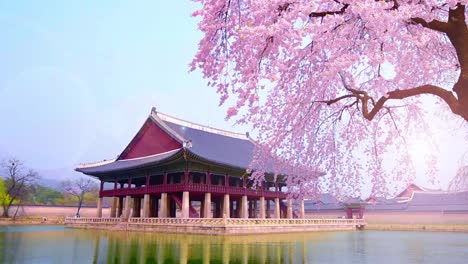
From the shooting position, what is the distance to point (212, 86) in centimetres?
868

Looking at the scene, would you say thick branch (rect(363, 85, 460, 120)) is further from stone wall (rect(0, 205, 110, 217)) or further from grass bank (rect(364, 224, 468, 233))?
stone wall (rect(0, 205, 110, 217))

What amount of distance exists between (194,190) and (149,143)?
1180 cm

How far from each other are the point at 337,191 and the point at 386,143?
6.05 ft

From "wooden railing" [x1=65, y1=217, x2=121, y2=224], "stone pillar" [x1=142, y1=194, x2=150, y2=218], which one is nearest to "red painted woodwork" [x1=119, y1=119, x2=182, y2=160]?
"stone pillar" [x1=142, y1=194, x2=150, y2=218]

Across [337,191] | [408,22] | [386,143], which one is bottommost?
[337,191]

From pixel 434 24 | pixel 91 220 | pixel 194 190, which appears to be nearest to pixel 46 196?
pixel 91 220

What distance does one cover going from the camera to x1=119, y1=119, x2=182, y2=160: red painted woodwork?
42.5 meters

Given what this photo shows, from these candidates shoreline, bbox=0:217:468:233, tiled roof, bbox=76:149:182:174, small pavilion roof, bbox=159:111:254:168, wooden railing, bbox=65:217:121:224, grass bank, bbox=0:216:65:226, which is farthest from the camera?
grass bank, bbox=0:216:65:226

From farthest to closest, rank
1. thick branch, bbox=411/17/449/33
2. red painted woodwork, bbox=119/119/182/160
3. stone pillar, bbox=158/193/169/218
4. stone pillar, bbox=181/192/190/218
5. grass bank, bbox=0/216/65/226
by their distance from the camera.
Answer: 1. grass bank, bbox=0/216/65/226
2. red painted woodwork, bbox=119/119/182/160
3. stone pillar, bbox=158/193/169/218
4. stone pillar, bbox=181/192/190/218
5. thick branch, bbox=411/17/449/33

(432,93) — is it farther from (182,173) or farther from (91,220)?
(91,220)

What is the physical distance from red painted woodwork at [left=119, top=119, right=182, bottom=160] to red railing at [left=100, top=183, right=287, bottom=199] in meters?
→ 4.66

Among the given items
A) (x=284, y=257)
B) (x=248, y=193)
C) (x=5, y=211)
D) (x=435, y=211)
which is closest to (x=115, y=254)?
(x=284, y=257)

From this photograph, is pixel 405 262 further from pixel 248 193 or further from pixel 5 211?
pixel 5 211

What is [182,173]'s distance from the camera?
40.2 metres
